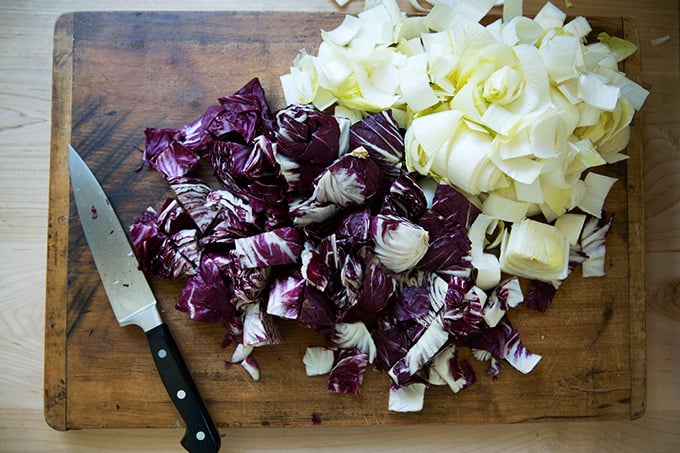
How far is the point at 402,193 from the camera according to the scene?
1386mm

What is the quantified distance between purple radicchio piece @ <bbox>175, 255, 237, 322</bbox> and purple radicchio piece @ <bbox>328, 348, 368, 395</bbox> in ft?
0.95

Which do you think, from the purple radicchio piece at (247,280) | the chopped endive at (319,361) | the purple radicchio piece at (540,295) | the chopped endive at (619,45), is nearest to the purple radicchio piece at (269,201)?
the purple radicchio piece at (247,280)

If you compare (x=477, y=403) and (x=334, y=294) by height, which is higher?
(x=334, y=294)

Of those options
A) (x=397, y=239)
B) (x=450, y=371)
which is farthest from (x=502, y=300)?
(x=397, y=239)

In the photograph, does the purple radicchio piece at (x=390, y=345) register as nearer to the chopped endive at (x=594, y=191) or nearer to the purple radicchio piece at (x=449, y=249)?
the purple radicchio piece at (x=449, y=249)

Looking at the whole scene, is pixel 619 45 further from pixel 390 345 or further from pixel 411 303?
pixel 390 345

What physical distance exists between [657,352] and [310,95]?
118 cm

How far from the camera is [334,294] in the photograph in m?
1.40

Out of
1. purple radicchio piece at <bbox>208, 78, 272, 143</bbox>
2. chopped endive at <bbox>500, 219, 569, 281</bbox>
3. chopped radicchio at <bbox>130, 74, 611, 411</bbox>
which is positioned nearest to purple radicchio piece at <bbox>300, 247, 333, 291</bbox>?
chopped radicchio at <bbox>130, 74, 611, 411</bbox>

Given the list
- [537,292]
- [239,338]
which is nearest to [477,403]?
[537,292]

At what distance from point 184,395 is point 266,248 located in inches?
15.9

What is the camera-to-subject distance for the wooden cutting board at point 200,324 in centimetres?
149

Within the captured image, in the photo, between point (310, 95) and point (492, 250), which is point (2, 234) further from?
point (492, 250)

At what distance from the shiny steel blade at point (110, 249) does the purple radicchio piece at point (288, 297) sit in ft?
1.00
